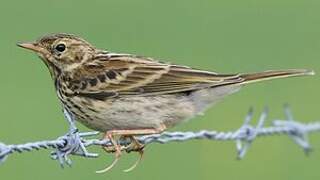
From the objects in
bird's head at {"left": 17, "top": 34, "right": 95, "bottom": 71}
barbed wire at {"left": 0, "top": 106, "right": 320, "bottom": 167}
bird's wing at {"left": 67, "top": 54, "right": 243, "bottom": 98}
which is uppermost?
bird's head at {"left": 17, "top": 34, "right": 95, "bottom": 71}

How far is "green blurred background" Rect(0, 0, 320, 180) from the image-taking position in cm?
1176

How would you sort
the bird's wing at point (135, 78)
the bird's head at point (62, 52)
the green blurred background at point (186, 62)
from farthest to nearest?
the green blurred background at point (186, 62)
the bird's head at point (62, 52)
the bird's wing at point (135, 78)

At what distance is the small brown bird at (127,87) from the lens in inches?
317

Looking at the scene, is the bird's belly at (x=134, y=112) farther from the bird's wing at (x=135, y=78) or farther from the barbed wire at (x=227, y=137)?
the barbed wire at (x=227, y=137)

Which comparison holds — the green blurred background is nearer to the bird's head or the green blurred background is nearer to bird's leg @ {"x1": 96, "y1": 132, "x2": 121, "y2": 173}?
the bird's head

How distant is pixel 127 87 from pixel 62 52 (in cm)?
64

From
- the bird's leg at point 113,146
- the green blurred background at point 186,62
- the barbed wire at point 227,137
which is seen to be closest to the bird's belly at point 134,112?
the bird's leg at point 113,146

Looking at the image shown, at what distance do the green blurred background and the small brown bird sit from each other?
2730mm

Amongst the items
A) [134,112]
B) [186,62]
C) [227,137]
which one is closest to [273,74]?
[134,112]

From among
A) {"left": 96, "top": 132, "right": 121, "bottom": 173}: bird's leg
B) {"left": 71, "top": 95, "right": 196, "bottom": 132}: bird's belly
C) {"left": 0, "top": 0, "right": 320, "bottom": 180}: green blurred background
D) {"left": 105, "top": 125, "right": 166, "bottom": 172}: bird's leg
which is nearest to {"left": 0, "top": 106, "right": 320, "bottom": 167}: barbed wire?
{"left": 96, "top": 132, "right": 121, "bottom": 173}: bird's leg

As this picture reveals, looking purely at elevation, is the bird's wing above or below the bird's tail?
above

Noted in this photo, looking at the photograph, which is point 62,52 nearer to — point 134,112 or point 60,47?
point 60,47

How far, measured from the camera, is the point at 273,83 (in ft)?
48.1

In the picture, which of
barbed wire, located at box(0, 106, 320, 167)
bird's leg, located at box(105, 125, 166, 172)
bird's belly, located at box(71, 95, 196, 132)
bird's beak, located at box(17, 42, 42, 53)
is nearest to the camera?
barbed wire, located at box(0, 106, 320, 167)
